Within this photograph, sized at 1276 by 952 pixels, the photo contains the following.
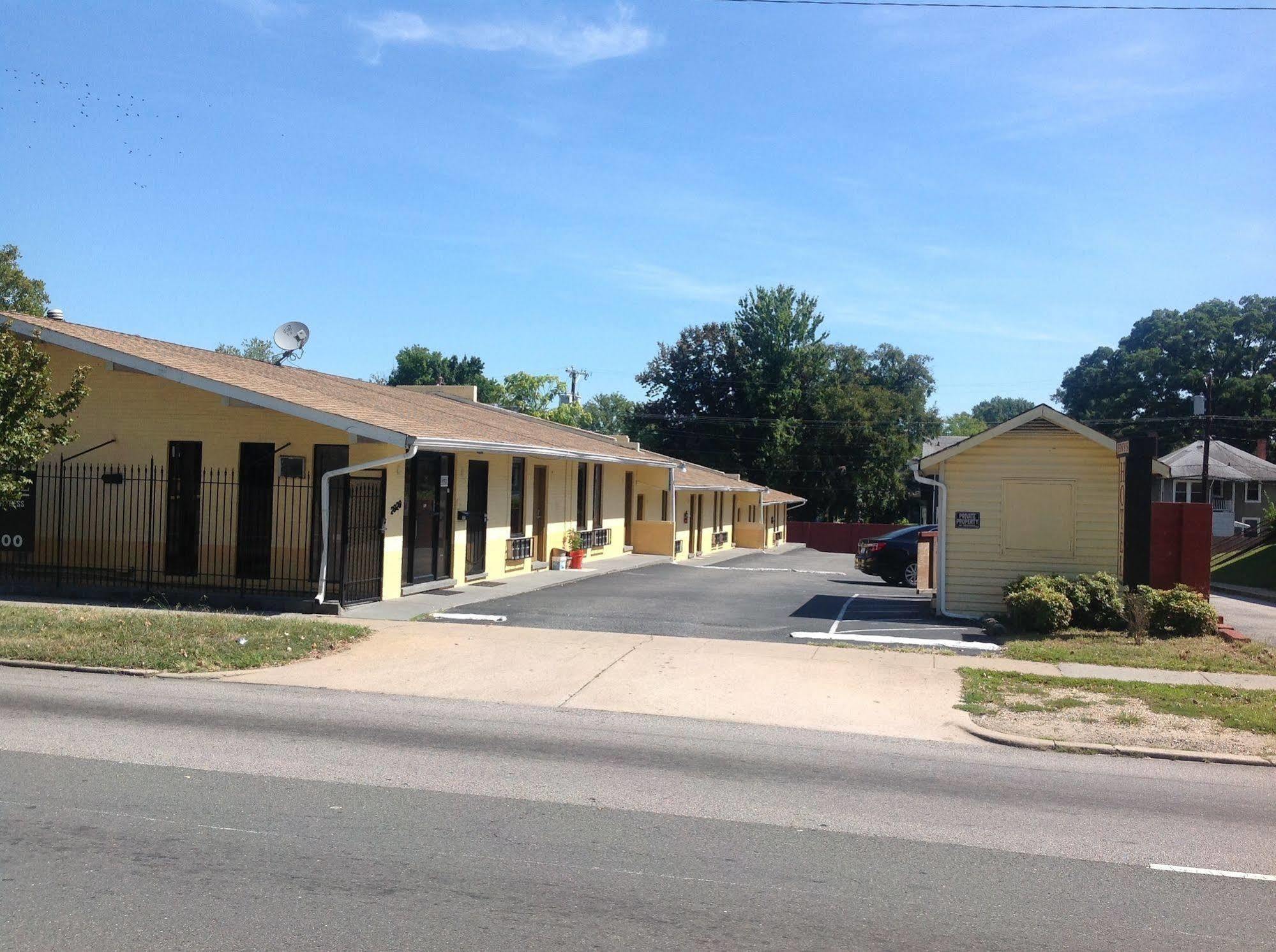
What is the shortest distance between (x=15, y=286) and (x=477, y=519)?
28.6 meters

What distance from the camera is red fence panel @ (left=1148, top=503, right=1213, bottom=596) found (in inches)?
648

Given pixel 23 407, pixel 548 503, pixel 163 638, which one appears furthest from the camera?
pixel 548 503

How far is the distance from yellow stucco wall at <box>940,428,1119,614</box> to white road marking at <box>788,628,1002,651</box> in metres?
2.90

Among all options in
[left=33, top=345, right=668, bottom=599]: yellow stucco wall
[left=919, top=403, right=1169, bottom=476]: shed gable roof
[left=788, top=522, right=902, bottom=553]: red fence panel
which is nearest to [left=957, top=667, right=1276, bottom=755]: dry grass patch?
[left=919, top=403, right=1169, bottom=476]: shed gable roof

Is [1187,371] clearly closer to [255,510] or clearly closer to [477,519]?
[477,519]

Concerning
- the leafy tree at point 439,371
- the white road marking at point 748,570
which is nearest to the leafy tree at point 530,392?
the leafy tree at point 439,371

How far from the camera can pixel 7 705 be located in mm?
9430

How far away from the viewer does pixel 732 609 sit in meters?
18.0

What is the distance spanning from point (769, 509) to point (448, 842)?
50613 millimetres

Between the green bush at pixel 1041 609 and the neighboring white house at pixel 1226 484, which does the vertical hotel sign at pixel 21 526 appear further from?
the neighboring white house at pixel 1226 484

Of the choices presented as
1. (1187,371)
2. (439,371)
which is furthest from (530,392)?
(1187,371)

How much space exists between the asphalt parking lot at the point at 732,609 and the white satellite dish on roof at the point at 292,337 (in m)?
7.01

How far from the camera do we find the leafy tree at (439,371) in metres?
74.9

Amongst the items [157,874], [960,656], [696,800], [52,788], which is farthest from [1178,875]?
[960,656]
